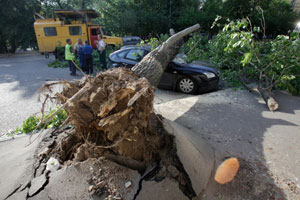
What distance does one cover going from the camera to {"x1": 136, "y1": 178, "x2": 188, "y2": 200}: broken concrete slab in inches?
70.5

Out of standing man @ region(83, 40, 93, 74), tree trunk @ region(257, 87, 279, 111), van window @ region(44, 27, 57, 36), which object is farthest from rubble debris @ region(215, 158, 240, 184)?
van window @ region(44, 27, 57, 36)

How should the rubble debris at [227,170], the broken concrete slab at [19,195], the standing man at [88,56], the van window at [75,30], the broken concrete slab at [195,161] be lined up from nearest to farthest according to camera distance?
the broken concrete slab at [19,195] → the broken concrete slab at [195,161] → the rubble debris at [227,170] → the standing man at [88,56] → the van window at [75,30]

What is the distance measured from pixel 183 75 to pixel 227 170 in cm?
407

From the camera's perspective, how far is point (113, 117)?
5.69 feet

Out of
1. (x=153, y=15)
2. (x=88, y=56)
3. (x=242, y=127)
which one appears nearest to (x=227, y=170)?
(x=242, y=127)

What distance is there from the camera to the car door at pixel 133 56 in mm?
6411

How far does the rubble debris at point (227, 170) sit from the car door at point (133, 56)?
4730mm

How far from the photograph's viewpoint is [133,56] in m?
6.51

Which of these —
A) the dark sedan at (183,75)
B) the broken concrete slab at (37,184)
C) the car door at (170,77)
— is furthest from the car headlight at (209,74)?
the broken concrete slab at (37,184)

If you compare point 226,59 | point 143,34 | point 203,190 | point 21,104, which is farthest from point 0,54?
point 203,190

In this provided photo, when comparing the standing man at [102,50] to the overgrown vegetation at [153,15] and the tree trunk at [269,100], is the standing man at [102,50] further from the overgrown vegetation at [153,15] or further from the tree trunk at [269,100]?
the overgrown vegetation at [153,15]

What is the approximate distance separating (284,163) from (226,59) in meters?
4.52

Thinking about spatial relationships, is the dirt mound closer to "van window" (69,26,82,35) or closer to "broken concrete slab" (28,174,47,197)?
"broken concrete slab" (28,174,47,197)

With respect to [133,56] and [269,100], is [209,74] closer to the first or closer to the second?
[269,100]
